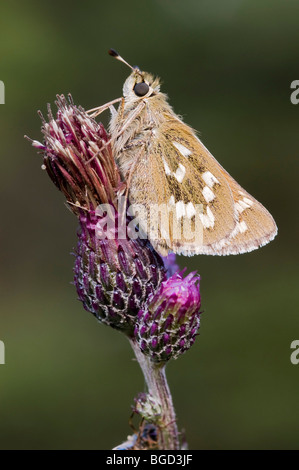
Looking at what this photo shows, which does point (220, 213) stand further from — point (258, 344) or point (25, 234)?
point (25, 234)

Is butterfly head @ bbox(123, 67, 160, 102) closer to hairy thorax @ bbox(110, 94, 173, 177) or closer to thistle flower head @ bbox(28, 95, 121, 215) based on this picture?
hairy thorax @ bbox(110, 94, 173, 177)

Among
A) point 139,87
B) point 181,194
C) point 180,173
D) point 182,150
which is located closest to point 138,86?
point 139,87

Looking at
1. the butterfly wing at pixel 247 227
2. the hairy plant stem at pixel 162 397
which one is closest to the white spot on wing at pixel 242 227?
the butterfly wing at pixel 247 227

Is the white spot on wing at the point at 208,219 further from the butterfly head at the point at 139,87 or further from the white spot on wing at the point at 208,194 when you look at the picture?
the butterfly head at the point at 139,87

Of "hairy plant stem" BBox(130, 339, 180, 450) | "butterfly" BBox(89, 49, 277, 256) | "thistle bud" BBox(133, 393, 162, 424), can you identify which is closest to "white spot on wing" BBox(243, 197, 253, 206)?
"butterfly" BBox(89, 49, 277, 256)

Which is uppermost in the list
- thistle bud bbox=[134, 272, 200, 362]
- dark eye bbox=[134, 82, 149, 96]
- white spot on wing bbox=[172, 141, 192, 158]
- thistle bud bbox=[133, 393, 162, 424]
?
dark eye bbox=[134, 82, 149, 96]

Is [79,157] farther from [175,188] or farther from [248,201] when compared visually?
[248,201]

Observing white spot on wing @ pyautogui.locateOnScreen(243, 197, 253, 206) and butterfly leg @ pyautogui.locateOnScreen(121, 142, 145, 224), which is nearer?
butterfly leg @ pyautogui.locateOnScreen(121, 142, 145, 224)
